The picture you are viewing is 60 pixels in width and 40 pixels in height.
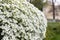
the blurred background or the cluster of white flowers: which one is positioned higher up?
the cluster of white flowers

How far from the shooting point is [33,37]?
5730 millimetres

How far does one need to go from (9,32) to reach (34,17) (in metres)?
1.33

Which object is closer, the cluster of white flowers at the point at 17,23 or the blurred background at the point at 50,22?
the cluster of white flowers at the point at 17,23

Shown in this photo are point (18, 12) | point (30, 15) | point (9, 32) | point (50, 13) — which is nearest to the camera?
point (9, 32)

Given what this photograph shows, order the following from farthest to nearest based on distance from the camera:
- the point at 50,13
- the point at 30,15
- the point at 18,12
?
1. the point at 50,13
2. the point at 30,15
3. the point at 18,12

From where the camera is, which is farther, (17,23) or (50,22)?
(50,22)

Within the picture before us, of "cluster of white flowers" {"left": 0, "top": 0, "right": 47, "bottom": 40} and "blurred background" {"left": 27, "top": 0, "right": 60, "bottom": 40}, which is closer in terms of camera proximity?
"cluster of white flowers" {"left": 0, "top": 0, "right": 47, "bottom": 40}

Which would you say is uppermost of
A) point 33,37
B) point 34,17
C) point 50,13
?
point 34,17

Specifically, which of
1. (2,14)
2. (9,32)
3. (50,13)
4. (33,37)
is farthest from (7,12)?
(50,13)

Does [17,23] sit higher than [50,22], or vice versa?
[17,23]

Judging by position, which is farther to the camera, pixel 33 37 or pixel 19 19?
pixel 33 37

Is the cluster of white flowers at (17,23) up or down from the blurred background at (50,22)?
up

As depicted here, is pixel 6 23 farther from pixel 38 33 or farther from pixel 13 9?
pixel 38 33

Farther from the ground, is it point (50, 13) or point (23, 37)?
point (23, 37)
